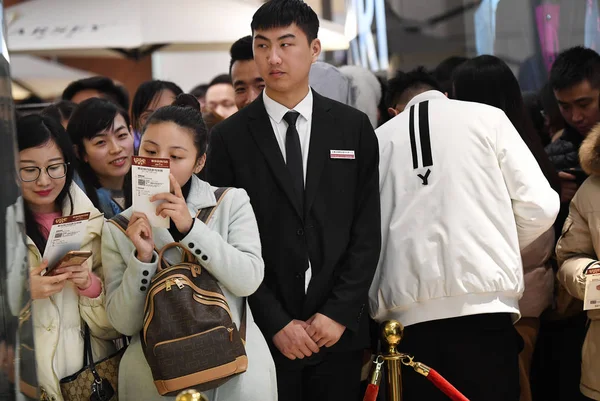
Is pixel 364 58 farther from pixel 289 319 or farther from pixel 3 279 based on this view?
pixel 3 279

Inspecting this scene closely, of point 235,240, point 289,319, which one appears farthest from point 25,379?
point 289,319

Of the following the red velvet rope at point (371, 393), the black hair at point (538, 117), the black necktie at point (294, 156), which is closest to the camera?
the red velvet rope at point (371, 393)

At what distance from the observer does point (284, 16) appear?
11.8ft

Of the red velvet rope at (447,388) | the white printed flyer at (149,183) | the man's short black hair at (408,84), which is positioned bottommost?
the red velvet rope at (447,388)

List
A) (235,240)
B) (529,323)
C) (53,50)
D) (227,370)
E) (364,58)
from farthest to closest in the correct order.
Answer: (364,58)
(53,50)
(529,323)
(235,240)
(227,370)

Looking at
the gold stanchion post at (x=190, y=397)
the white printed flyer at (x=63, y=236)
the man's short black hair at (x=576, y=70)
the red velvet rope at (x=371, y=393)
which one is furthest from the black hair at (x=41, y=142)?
the man's short black hair at (x=576, y=70)

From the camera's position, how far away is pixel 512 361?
12.4 feet

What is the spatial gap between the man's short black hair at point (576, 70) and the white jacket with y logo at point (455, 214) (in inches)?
52.3

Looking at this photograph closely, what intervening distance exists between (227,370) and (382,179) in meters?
1.21

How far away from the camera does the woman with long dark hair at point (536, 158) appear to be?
172 inches

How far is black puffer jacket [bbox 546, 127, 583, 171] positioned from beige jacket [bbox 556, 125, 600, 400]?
686 millimetres

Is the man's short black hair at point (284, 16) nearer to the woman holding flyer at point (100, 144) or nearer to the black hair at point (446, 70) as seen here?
the woman holding flyer at point (100, 144)

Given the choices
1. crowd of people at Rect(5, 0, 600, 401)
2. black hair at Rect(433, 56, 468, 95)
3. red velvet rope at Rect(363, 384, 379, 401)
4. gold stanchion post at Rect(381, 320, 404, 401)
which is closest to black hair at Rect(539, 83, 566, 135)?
black hair at Rect(433, 56, 468, 95)

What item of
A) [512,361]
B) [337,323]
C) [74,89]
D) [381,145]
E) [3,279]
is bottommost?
[512,361]
